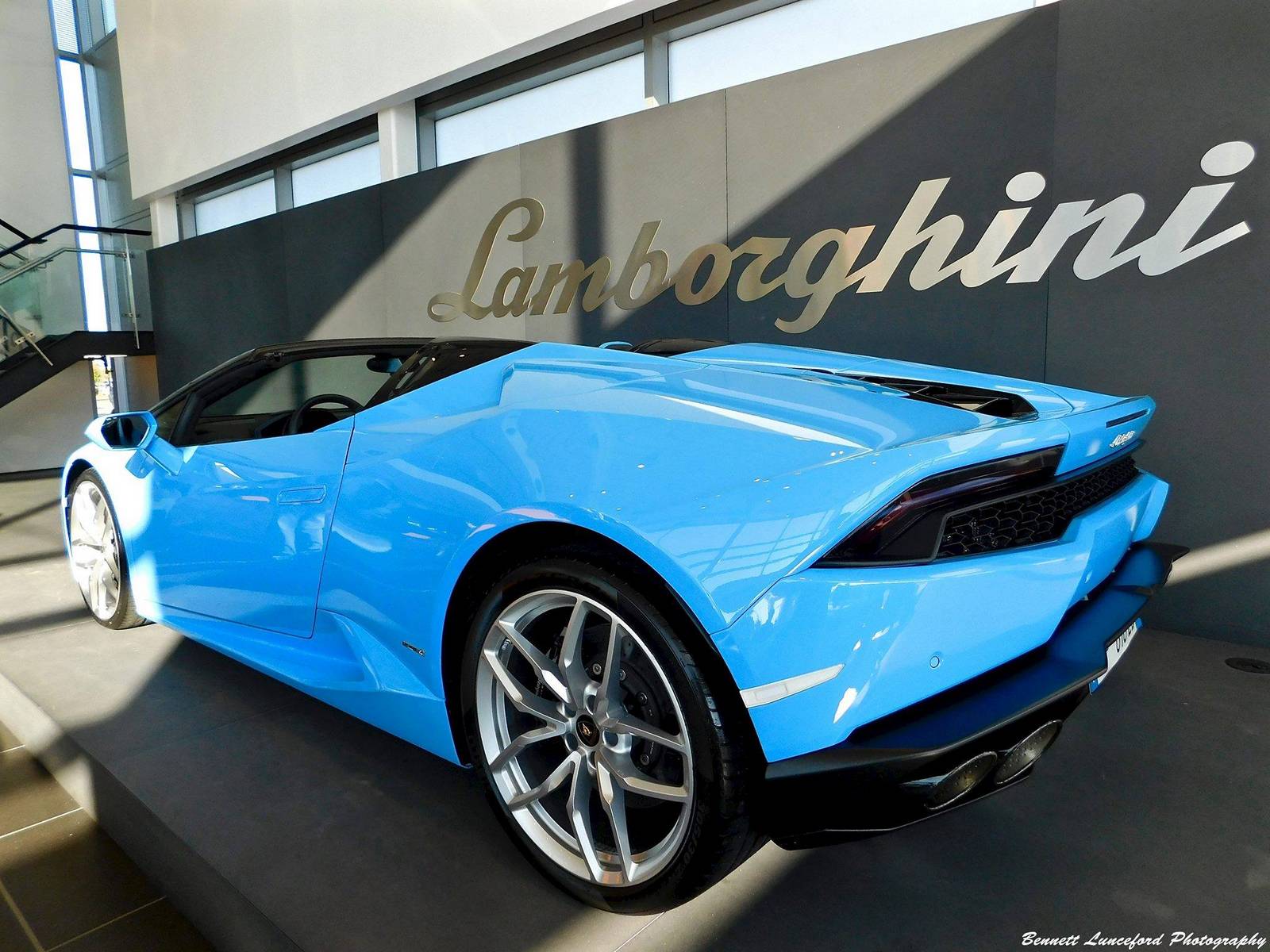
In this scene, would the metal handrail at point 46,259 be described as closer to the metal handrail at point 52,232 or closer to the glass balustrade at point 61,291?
the glass balustrade at point 61,291

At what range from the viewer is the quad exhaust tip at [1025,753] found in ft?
3.82

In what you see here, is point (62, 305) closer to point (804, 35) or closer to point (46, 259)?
point (46, 259)

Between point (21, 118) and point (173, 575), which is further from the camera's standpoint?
point (21, 118)

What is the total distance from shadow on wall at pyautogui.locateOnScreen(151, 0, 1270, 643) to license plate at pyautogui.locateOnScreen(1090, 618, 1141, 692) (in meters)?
1.79

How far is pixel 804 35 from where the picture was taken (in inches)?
171

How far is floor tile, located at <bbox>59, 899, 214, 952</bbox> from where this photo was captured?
1471mm

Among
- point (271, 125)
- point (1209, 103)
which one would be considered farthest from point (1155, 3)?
point (271, 125)

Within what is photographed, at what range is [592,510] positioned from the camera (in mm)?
1230

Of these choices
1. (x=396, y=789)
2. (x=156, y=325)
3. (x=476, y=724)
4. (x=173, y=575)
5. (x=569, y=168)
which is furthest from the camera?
(x=156, y=325)

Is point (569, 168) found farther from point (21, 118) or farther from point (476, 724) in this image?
point (21, 118)

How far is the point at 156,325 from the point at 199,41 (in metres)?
3.22

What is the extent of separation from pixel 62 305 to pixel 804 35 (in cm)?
891

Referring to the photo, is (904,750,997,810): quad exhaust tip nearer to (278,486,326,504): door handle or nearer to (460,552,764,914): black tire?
(460,552,764,914): black tire

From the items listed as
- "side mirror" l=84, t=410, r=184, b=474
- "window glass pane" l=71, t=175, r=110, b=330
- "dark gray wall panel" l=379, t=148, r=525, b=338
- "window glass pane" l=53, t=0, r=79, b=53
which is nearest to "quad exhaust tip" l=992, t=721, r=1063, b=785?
"side mirror" l=84, t=410, r=184, b=474
